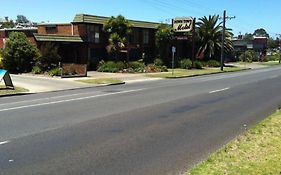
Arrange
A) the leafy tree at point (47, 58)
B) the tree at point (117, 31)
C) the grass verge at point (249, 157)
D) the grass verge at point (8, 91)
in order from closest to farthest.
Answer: the grass verge at point (249, 157), the grass verge at point (8, 91), the leafy tree at point (47, 58), the tree at point (117, 31)

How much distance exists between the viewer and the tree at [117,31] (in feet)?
150

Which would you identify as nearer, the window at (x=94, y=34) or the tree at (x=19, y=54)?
the tree at (x=19, y=54)

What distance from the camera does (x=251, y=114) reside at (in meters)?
14.8

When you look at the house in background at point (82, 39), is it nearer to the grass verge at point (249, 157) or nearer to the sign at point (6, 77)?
the sign at point (6, 77)

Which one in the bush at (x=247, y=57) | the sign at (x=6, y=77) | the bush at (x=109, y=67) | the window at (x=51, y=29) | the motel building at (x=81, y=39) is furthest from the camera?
the bush at (x=247, y=57)

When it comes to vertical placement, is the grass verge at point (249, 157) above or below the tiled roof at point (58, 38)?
below

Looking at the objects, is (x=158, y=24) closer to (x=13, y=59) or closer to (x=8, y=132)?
(x=13, y=59)

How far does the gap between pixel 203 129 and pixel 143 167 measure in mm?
4360

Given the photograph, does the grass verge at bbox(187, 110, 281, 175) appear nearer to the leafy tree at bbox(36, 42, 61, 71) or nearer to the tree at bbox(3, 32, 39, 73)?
the leafy tree at bbox(36, 42, 61, 71)

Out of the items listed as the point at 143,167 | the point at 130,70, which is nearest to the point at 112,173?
the point at 143,167

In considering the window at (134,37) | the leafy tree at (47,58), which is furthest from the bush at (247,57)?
the leafy tree at (47,58)

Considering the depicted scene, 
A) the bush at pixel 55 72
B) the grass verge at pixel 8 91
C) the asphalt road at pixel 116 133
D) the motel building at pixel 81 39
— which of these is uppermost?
the motel building at pixel 81 39

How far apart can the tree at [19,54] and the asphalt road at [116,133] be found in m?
19.8

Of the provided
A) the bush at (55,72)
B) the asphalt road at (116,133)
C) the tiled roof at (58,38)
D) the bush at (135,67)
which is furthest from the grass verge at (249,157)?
the bush at (135,67)
